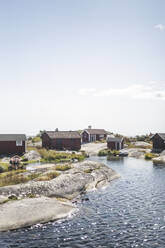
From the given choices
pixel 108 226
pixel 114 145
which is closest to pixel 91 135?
pixel 114 145

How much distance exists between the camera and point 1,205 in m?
28.2

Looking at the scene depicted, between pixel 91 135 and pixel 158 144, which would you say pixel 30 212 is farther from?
pixel 91 135

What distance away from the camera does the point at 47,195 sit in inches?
1336

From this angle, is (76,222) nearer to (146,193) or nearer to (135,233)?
(135,233)

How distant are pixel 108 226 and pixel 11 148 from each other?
165 ft

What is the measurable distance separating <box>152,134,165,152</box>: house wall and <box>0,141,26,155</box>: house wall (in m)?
42.6

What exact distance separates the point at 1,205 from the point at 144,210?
624 inches

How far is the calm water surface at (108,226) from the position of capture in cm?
2116

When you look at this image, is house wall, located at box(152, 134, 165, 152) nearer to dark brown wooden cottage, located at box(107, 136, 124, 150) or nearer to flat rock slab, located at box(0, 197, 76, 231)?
dark brown wooden cottage, located at box(107, 136, 124, 150)

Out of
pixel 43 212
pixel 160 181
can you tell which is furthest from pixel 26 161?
pixel 43 212

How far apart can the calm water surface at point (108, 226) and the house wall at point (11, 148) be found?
37.6 m

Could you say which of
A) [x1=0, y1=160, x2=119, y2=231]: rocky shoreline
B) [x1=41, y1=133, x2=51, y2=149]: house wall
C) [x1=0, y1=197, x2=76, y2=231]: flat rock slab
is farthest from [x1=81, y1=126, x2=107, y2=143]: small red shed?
[x1=0, y1=197, x2=76, y2=231]: flat rock slab

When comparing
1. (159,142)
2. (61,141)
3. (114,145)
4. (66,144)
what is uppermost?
(61,141)

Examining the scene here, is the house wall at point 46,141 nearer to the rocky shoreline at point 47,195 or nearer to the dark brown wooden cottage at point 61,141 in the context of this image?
the dark brown wooden cottage at point 61,141
